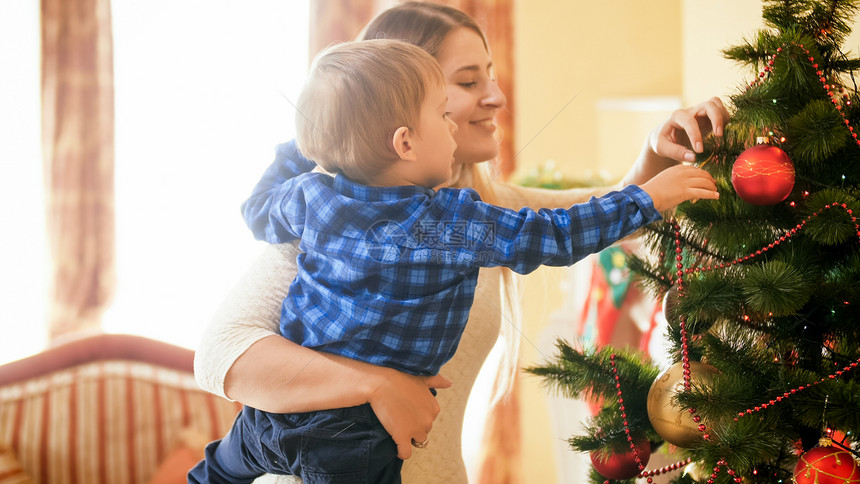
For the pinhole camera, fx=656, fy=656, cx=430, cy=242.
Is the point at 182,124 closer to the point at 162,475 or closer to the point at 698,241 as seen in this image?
the point at 162,475

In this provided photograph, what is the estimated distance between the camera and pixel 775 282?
641 millimetres

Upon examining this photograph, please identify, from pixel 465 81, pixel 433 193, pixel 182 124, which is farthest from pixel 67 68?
pixel 433 193

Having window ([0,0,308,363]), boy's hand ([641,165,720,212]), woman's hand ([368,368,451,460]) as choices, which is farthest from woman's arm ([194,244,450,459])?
window ([0,0,308,363])

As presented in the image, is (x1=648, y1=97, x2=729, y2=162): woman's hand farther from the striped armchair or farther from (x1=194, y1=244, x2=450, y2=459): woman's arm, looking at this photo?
the striped armchair

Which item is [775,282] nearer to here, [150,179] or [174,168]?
[174,168]

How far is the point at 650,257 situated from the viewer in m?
0.90

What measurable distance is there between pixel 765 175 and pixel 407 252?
0.38 m

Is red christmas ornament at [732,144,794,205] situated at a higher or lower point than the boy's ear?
lower

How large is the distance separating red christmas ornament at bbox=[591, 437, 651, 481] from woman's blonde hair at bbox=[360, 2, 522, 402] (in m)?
0.33

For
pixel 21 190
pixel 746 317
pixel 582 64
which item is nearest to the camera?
pixel 746 317

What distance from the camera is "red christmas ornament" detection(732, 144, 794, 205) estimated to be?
2.16ft

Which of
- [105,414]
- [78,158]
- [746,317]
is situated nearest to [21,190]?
[78,158]

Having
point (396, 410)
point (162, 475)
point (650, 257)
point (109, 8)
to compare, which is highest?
point (109, 8)

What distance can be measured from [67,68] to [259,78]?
5.37 feet
